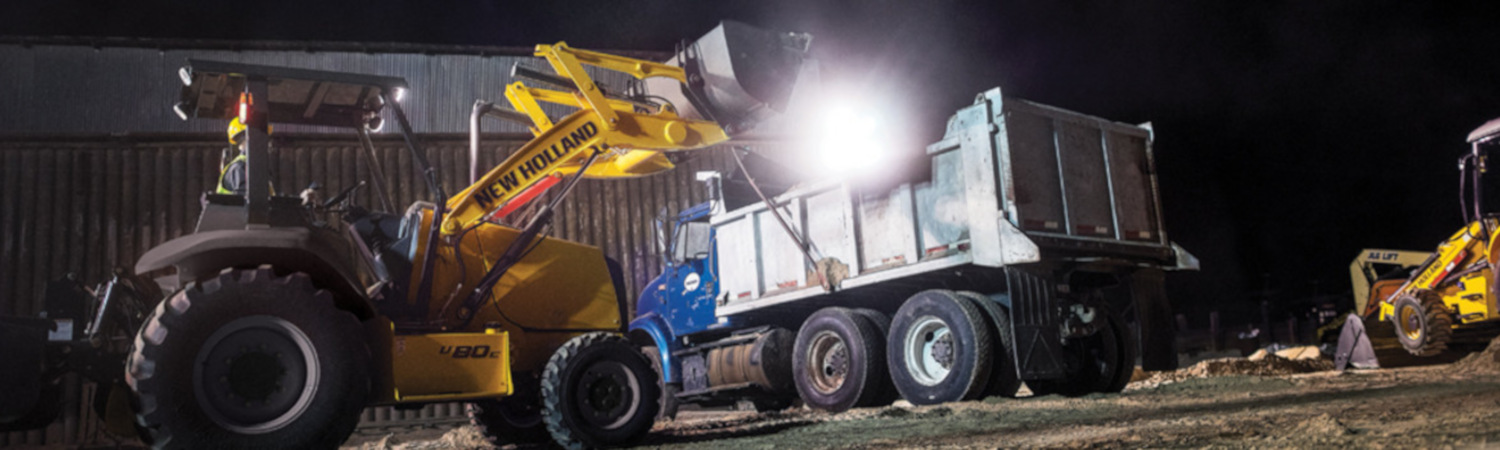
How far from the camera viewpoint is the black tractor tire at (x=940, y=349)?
8.91m

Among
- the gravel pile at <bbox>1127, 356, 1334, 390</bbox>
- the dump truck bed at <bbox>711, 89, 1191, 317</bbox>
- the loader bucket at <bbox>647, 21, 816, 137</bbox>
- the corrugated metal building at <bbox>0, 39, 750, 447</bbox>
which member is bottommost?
the gravel pile at <bbox>1127, 356, 1334, 390</bbox>

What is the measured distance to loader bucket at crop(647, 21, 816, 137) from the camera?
828 cm

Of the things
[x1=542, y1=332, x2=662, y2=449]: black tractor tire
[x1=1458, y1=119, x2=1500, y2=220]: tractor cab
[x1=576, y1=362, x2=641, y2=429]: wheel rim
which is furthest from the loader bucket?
[x1=1458, y1=119, x2=1500, y2=220]: tractor cab

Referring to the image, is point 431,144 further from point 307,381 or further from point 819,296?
point 307,381

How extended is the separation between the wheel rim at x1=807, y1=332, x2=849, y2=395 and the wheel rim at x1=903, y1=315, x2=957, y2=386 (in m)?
1.01

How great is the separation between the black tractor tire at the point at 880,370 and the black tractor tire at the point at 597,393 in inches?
132

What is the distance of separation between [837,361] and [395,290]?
5.13 metres

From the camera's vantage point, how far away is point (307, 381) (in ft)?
17.5

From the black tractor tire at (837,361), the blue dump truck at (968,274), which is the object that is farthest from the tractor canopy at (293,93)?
the black tractor tire at (837,361)

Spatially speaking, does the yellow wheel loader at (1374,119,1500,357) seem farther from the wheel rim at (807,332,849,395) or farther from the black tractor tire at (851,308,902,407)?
the wheel rim at (807,332,849,395)

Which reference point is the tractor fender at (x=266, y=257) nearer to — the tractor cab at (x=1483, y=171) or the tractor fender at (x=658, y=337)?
the tractor fender at (x=658, y=337)

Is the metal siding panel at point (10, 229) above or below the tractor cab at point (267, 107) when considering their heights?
above

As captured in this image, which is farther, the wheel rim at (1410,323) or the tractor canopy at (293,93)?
the wheel rim at (1410,323)

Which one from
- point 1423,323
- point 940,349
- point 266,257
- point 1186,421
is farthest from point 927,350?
point 1423,323
